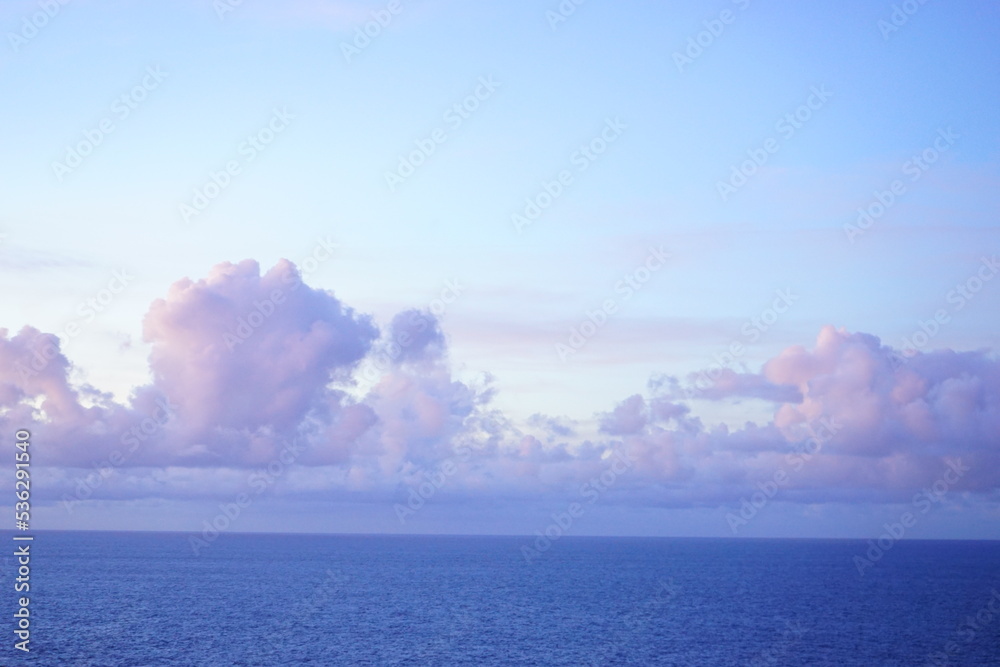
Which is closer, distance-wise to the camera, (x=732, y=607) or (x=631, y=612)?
(x=631, y=612)

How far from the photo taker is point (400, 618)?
10088 cm

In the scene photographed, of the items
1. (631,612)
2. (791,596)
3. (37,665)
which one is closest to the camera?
(37,665)

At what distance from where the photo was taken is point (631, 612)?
111062 millimetres

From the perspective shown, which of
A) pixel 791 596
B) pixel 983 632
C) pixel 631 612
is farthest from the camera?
pixel 791 596

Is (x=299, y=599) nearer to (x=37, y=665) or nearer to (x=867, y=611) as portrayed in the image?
(x=37, y=665)

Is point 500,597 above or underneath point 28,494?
underneath

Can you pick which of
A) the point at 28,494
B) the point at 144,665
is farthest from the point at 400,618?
the point at 28,494

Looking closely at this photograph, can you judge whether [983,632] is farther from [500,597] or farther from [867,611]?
[500,597]

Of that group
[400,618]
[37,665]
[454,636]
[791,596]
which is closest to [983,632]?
[791,596]

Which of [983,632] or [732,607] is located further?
[732,607]

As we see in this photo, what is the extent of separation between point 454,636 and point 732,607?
49.2 m

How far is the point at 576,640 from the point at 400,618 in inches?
909

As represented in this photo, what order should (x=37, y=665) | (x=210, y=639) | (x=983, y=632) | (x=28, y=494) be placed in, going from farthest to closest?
(x=983, y=632), (x=210, y=639), (x=37, y=665), (x=28, y=494)

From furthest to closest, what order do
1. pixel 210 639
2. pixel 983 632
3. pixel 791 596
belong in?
pixel 791 596 < pixel 983 632 < pixel 210 639
